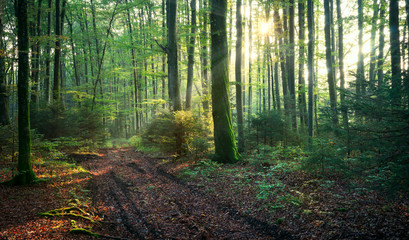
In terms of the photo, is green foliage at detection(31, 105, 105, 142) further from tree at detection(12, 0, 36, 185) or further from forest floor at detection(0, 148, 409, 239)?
tree at detection(12, 0, 36, 185)

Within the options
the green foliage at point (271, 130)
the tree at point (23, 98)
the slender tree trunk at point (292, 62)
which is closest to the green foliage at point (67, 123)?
the tree at point (23, 98)

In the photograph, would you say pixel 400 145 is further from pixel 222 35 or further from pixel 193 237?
pixel 222 35

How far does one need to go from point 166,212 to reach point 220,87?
5.88 metres

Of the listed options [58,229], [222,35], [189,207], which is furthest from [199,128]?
[58,229]

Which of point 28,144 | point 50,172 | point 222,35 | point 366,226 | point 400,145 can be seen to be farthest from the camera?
point 222,35

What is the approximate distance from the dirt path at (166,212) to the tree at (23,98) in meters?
2.05

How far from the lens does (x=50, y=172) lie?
7617mm

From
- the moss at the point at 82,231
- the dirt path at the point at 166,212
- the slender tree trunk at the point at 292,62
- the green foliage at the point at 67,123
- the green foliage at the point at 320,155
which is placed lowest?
the dirt path at the point at 166,212

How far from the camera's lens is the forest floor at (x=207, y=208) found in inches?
150

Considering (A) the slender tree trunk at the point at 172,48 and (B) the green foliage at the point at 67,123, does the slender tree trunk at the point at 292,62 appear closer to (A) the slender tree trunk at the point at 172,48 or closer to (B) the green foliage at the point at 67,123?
(A) the slender tree trunk at the point at 172,48

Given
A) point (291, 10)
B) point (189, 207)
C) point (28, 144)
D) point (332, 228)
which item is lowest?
point (189, 207)

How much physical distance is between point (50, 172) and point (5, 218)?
148 inches

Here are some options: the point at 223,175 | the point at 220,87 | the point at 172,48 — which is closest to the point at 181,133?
the point at 220,87

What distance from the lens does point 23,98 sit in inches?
222
